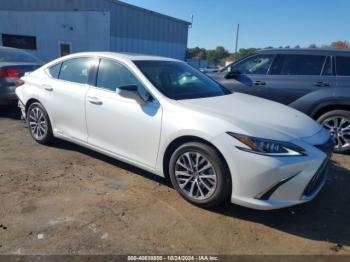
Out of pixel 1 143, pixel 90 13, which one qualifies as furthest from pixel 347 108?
pixel 90 13

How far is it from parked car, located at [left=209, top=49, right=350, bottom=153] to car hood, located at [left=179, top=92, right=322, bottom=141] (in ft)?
6.13

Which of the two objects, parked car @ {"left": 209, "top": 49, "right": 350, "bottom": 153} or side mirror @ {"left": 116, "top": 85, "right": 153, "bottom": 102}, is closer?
side mirror @ {"left": 116, "top": 85, "right": 153, "bottom": 102}

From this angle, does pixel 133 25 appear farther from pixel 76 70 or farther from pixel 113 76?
pixel 113 76

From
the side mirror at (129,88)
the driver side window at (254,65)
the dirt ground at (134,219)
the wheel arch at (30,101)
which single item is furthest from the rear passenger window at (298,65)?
the wheel arch at (30,101)

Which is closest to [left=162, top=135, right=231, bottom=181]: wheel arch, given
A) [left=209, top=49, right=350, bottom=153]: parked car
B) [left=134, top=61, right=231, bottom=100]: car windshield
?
[left=134, top=61, right=231, bottom=100]: car windshield

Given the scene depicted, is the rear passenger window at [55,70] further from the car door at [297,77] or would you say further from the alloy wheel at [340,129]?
the alloy wheel at [340,129]

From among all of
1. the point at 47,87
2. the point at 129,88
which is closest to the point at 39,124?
the point at 47,87

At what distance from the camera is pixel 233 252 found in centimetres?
287

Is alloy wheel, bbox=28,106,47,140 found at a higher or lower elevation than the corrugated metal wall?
lower

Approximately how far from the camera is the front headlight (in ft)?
10.2

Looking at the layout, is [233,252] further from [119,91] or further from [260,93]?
[260,93]

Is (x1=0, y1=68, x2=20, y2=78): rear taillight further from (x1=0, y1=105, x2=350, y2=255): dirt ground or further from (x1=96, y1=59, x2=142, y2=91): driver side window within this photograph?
(x1=96, y1=59, x2=142, y2=91): driver side window

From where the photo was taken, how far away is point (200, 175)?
349 cm

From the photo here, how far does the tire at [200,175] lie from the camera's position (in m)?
3.31
